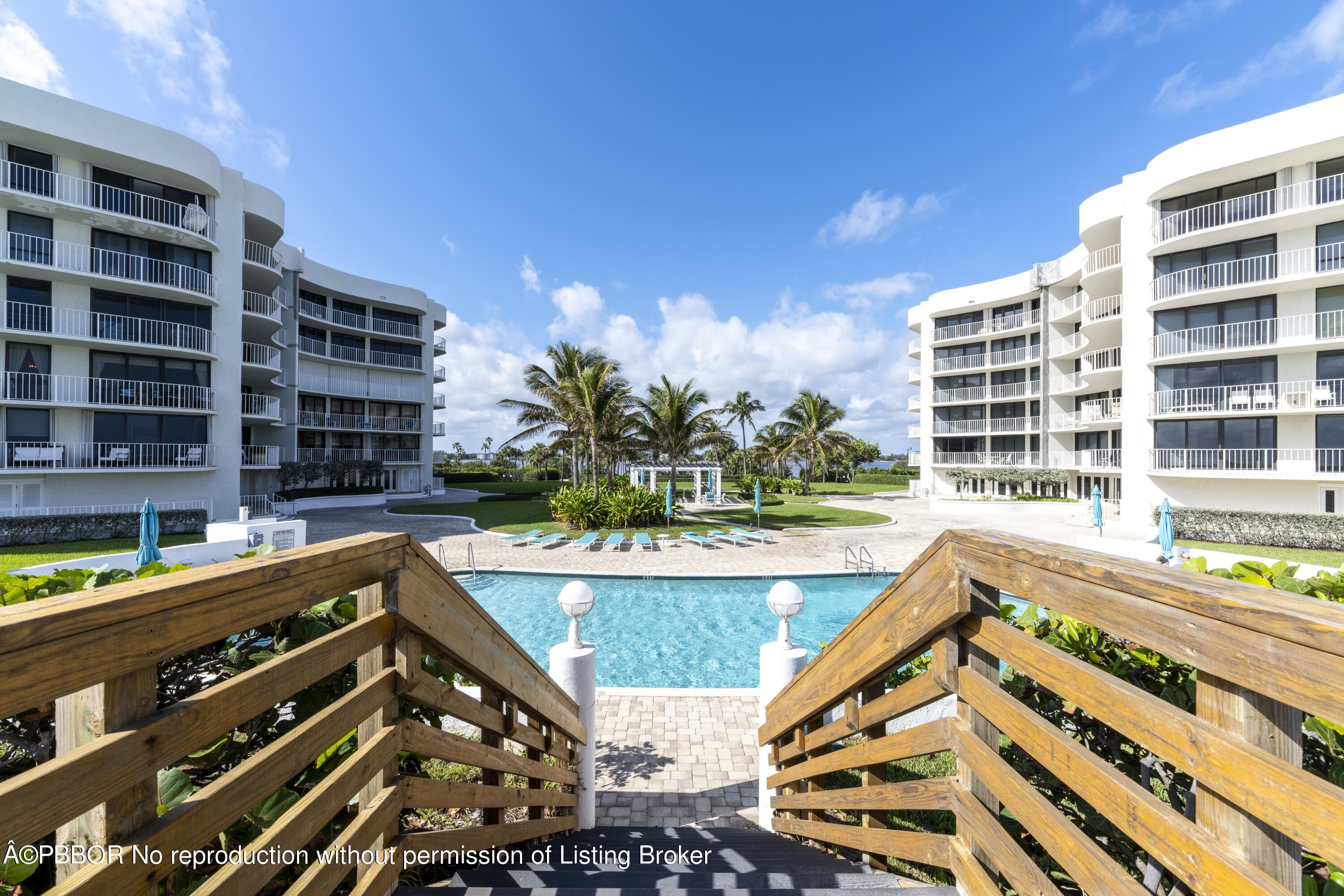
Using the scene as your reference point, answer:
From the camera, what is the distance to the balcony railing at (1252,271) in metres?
17.1

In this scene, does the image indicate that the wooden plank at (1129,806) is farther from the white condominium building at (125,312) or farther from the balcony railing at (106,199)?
the balcony railing at (106,199)

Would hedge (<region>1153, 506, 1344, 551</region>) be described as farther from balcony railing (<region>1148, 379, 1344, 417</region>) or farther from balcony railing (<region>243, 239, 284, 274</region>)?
balcony railing (<region>243, 239, 284, 274</region>)

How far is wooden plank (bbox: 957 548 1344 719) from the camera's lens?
78cm

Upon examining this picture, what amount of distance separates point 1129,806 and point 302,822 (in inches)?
76.6

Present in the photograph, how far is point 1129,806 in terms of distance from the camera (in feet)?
3.70

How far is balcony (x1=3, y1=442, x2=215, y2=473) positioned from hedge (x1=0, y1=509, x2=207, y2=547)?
1.70 metres

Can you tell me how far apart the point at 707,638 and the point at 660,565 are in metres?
4.29

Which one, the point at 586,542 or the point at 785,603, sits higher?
the point at 785,603

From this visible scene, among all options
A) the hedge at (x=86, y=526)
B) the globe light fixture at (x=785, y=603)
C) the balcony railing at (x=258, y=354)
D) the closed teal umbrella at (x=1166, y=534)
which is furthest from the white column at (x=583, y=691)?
the balcony railing at (x=258, y=354)

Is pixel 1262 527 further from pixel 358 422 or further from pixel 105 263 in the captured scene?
pixel 358 422

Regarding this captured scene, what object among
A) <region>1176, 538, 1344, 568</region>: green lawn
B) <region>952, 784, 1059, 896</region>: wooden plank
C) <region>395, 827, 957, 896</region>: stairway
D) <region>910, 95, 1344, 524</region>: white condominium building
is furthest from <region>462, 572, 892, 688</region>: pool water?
<region>910, 95, 1344, 524</region>: white condominium building

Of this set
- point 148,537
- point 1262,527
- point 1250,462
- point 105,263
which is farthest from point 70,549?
point 1250,462

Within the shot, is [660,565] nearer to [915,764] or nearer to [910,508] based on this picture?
[915,764]

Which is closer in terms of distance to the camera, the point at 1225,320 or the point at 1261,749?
the point at 1261,749
